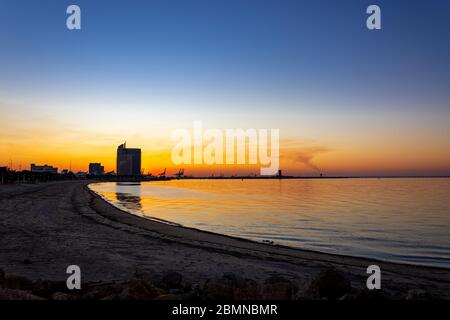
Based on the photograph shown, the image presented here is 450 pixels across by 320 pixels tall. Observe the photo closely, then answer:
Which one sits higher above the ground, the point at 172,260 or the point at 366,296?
the point at 366,296

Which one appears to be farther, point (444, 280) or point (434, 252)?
point (434, 252)

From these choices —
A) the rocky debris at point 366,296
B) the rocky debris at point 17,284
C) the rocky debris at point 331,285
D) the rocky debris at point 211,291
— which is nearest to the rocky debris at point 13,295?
the rocky debris at point 211,291

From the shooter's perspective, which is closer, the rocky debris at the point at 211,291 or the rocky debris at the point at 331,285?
the rocky debris at the point at 211,291

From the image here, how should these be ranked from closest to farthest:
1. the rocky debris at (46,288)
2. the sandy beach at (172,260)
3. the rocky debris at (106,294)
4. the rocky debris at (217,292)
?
the rocky debris at (106,294) < the rocky debris at (217,292) < the rocky debris at (46,288) < the sandy beach at (172,260)

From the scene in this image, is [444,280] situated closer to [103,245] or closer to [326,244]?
[326,244]

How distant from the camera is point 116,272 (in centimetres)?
1215

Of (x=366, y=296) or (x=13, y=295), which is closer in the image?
(x=13, y=295)

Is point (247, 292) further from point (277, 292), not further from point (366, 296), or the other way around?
point (366, 296)

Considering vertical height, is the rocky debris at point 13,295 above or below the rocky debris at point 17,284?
above

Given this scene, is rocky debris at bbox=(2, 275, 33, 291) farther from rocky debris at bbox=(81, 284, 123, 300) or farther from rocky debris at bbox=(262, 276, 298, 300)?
rocky debris at bbox=(262, 276, 298, 300)

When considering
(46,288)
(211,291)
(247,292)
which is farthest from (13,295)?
(247,292)

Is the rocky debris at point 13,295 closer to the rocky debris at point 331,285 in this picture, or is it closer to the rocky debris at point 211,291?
the rocky debris at point 211,291
